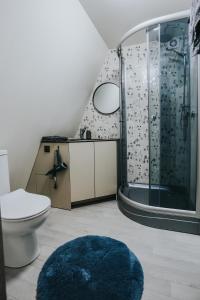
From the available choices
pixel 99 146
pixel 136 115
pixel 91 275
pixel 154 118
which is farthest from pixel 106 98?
pixel 91 275

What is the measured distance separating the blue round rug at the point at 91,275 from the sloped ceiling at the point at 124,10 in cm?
222

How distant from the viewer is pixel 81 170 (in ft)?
8.50

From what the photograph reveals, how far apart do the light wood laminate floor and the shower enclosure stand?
0.17m

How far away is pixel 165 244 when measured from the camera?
69.2 inches

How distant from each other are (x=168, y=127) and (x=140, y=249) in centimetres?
130

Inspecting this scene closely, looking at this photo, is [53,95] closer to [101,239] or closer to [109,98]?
[109,98]

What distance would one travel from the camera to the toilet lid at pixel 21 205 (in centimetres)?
144

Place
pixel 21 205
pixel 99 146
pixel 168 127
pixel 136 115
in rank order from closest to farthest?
1. pixel 21 205
2. pixel 168 127
3. pixel 99 146
4. pixel 136 115

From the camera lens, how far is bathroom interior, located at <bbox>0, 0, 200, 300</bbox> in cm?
131

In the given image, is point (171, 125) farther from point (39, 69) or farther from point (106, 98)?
point (39, 69)

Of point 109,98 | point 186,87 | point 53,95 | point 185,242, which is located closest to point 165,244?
point 185,242

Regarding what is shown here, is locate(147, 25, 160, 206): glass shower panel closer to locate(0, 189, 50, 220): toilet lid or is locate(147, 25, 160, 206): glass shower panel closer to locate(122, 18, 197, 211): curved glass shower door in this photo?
locate(122, 18, 197, 211): curved glass shower door

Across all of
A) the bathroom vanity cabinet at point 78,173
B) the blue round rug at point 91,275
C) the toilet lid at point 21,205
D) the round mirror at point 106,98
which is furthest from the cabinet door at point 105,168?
the blue round rug at point 91,275

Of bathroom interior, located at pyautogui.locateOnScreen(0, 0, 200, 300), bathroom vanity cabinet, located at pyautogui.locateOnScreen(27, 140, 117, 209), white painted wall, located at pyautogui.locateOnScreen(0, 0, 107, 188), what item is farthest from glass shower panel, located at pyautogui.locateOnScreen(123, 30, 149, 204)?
white painted wall, located at pyautogui.locateOnScreen(0, 0, 107, 188)
